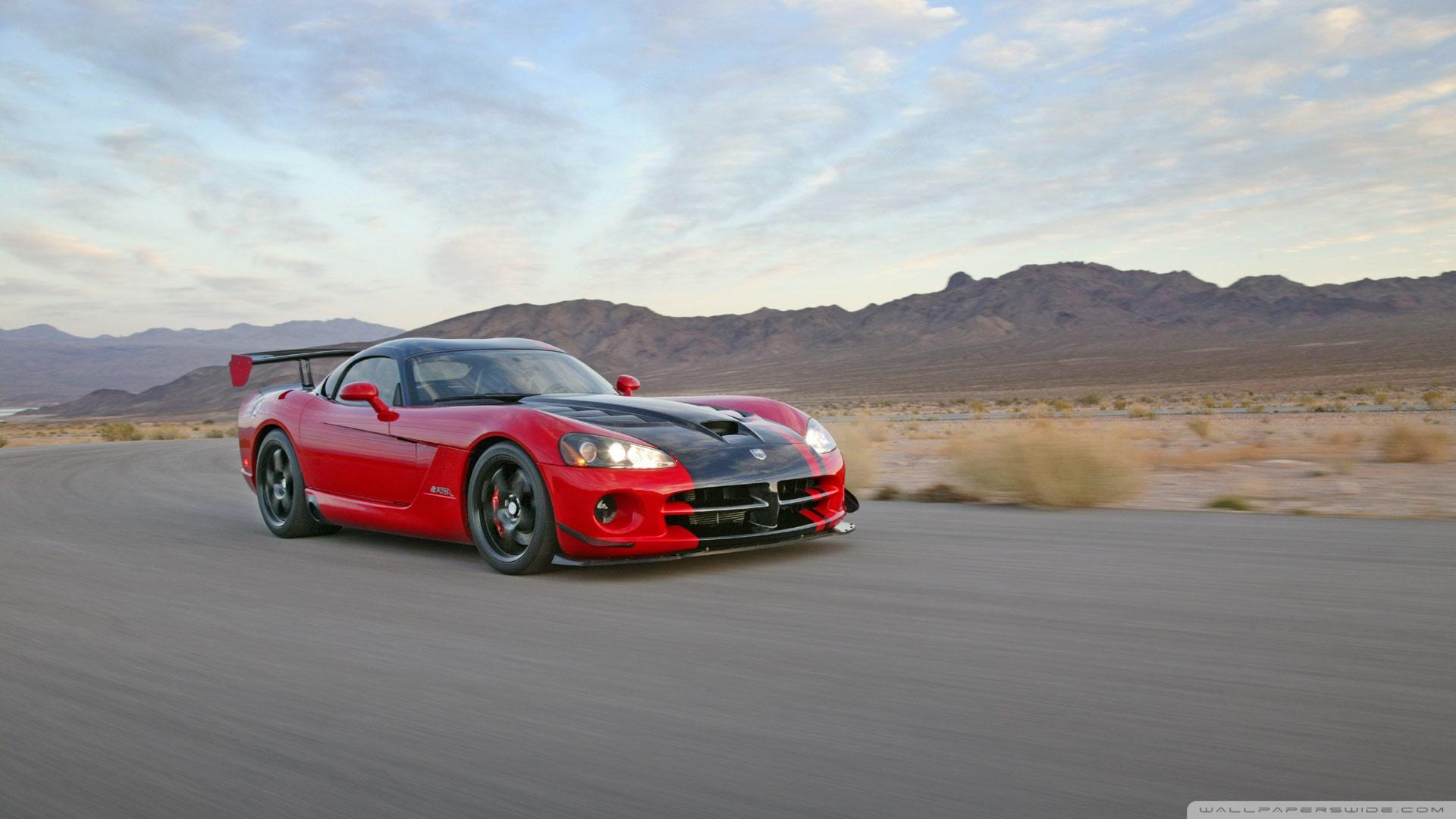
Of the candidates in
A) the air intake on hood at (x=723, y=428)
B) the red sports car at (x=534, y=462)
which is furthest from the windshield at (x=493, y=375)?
the air intake on hood at (x=723, y=428)

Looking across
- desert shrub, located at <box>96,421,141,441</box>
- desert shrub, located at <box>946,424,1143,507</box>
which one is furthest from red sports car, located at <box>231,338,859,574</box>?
desert shrub, located at <box>96,421,141,441</box>

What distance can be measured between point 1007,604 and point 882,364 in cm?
11135

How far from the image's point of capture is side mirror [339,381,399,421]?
635 cm

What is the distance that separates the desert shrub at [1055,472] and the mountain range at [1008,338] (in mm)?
66458

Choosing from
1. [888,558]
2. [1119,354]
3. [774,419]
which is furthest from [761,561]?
[1119,354]

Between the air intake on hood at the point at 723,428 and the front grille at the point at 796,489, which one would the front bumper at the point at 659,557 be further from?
the air intake on hood at the point at 723,428

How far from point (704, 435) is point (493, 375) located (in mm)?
1603

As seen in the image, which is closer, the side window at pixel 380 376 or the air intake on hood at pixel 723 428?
the air intake on hood at pixel 723 428

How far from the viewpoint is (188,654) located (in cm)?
414

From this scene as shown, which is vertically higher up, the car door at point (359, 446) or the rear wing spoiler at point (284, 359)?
the rear wing spoiler at point (284, 359)

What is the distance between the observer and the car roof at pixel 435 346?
6953mm

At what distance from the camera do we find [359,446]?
6.75 metres

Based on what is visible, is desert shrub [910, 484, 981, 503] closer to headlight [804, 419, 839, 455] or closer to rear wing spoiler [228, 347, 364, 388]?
headlight [804, 419, 839, 455]

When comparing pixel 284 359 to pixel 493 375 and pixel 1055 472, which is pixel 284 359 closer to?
pixel 493 375
